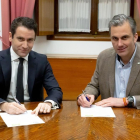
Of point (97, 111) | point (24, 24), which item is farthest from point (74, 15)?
point (97, 111)

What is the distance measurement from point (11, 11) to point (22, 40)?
1.63 metres

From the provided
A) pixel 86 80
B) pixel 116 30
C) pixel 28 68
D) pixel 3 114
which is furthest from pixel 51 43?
pixel 3 114

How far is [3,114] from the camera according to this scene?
1.64 metres

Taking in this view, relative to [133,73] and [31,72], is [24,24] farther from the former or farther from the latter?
[133,73]

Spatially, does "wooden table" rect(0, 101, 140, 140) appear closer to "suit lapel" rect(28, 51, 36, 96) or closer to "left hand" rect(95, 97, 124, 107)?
"left hand" rect(95, 97, 124, 107)

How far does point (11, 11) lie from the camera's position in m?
3.56

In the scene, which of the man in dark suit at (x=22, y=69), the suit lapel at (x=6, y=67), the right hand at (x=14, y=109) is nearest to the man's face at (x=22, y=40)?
the man in dark suit at (x=22, y=69)

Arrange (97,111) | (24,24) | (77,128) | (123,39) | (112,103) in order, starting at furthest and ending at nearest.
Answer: (24,24), (123,39), (112,103), (97,111), (77,128)

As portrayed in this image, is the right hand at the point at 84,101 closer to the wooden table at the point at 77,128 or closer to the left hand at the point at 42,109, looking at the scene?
the wooden table at the point at 77,128

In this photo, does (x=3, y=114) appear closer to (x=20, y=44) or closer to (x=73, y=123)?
(x=73, y=123)

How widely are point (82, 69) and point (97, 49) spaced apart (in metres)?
0.51

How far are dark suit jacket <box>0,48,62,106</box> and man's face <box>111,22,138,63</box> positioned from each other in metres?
0.66

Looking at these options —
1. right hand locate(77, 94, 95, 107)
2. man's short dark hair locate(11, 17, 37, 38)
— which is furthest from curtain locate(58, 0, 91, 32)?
right hand locate(77, 94, 95, 107)

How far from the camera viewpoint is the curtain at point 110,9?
4219 millimetres
